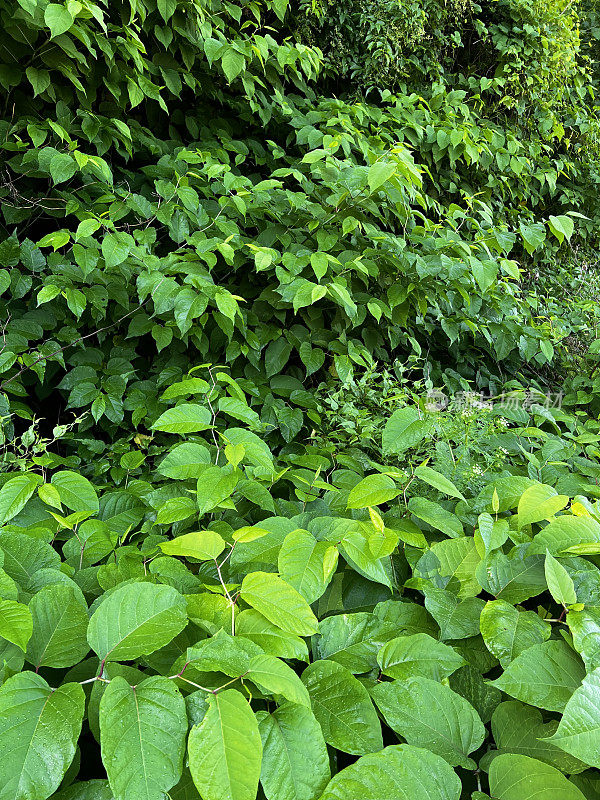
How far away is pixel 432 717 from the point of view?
60cm

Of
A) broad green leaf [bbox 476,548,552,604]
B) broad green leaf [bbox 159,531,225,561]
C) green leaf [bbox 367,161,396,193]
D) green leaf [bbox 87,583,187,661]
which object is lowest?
broad green leaf [bbox 476,548,552,604]

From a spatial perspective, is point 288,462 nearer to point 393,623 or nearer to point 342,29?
point 393,623

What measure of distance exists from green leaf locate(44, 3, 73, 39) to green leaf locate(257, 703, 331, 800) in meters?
2.04

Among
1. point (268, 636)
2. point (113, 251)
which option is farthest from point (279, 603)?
point (113, 251)

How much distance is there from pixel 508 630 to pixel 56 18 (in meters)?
2.14

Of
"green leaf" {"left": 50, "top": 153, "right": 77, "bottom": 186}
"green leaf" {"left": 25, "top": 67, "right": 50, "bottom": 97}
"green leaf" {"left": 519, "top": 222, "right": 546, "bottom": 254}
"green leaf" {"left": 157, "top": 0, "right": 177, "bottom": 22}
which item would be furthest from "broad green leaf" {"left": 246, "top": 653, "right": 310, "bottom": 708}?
"green leaf" {"left": 157, "top": 0, "right": 177, "bottom": 22}

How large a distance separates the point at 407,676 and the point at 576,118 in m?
5.13

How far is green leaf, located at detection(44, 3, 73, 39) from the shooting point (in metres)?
1.64

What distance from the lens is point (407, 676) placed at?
65 centimetres

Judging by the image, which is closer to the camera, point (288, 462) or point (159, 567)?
point (159, 567)

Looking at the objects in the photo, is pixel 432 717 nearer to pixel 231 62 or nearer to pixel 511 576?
pixel 511 576

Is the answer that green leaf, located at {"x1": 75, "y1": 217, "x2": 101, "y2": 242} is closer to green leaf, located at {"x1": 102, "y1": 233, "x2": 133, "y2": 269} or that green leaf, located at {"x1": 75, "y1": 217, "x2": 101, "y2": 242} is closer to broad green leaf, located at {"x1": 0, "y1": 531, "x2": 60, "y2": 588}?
green leaf, located at {"x1": 102, "y1": 233, "x2": 133, "y2": 269}

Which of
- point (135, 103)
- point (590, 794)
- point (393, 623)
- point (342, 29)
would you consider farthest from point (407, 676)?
point (342, 29)

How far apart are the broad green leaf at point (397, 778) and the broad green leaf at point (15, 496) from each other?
77cm
